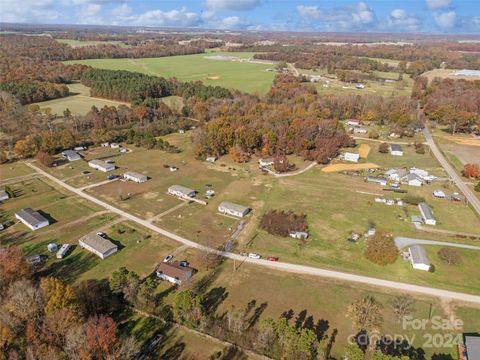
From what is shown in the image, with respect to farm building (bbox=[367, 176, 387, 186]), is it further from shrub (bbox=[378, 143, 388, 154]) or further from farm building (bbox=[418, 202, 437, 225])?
shrub (bbox=[378, 143, 388, 154])

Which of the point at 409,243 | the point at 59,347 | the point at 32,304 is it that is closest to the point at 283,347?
the point at 59,347

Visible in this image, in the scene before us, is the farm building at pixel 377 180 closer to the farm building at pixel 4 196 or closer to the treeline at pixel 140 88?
the farm building at pixel 4 196

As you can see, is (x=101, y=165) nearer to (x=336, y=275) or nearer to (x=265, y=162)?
(x=265, y=162)

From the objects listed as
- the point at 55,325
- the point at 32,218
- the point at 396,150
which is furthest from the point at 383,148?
the point at 55,325

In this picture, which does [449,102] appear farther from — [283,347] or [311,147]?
[283,347]

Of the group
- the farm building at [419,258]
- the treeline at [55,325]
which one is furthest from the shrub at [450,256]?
the treeline at [55,325]

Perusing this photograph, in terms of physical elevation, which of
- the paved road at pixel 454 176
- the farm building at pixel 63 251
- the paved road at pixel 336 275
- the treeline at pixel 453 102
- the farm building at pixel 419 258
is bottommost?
the paved road at pixel 454 176
